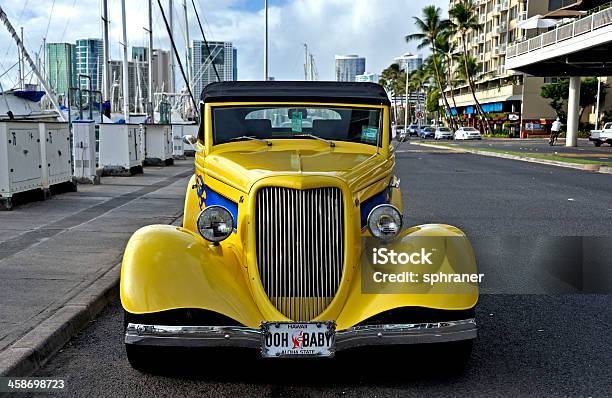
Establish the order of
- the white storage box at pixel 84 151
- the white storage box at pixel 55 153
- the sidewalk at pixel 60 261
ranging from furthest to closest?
the white storage box at pixel 84 151 → the white storage box at pixel 55 153 → the sidewalk at pixel 60 261

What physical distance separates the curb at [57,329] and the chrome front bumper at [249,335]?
90 cm

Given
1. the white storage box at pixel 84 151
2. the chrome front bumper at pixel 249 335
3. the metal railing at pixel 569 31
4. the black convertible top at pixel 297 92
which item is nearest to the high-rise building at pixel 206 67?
the white storage box at pixel 84 151

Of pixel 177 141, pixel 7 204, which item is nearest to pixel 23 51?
pixel 177 141

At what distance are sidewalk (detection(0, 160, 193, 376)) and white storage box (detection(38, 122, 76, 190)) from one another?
0.39 meters

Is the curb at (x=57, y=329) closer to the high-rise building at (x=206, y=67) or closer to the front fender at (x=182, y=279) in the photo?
the front fender at (x=182, y=279)

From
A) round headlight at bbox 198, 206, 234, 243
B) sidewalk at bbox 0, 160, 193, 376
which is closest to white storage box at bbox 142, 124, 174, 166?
sidewalk at bbox 0, 160, 193, 376

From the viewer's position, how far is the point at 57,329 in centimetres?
535

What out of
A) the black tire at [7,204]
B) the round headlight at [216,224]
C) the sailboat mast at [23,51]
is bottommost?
the black tire at [7,204]

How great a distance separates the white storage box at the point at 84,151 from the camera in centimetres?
1620

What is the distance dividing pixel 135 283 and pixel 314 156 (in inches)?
68.5

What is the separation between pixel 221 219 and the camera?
15.9 ft

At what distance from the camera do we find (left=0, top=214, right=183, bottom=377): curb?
468cm
